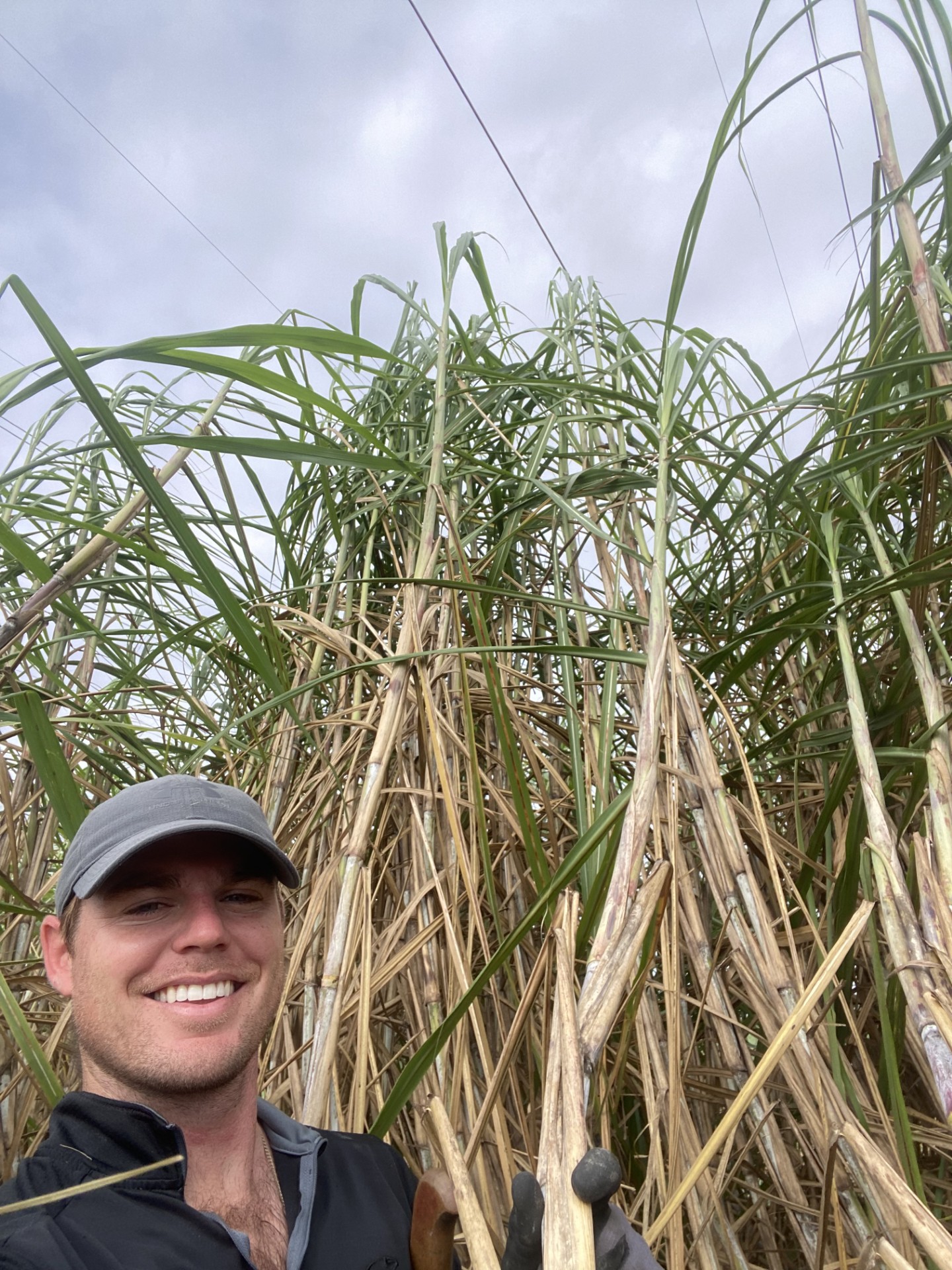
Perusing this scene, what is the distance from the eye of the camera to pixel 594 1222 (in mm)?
549

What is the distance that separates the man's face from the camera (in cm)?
75

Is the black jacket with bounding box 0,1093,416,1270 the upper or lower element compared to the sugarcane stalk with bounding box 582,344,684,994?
lower

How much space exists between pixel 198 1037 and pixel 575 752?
41 cm

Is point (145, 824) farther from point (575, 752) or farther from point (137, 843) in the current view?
point (575, 752)

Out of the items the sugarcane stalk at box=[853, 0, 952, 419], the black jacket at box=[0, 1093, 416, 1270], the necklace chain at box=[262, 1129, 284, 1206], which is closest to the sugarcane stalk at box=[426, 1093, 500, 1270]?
the black jacket at box=[0, 1093, 416, 1270]

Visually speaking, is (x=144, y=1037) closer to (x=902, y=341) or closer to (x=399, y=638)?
(x=399, y=638)

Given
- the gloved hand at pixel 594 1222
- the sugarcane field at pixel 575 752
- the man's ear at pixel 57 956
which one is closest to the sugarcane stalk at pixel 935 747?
the sugarcane field at pixel 575 752

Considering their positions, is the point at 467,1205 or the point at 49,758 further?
the point at 49,758

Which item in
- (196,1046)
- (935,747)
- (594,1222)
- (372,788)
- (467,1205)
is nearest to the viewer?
(467,1205)

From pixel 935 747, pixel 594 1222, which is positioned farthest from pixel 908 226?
pixel 594 1222

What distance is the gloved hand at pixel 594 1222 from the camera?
428mm

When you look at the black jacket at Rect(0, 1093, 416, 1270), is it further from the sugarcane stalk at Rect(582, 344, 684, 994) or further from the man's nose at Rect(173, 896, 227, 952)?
the sugarcane stalk at Rect(582, 344, 684, 994)

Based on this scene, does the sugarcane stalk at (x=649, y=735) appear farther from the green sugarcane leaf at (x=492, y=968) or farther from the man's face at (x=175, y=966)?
the man's face at (x=175, y=966)

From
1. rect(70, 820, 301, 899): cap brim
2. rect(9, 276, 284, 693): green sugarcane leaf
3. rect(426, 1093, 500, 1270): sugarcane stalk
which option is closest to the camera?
rect(426, 1093, 500, 1270): sugarcane stalk
